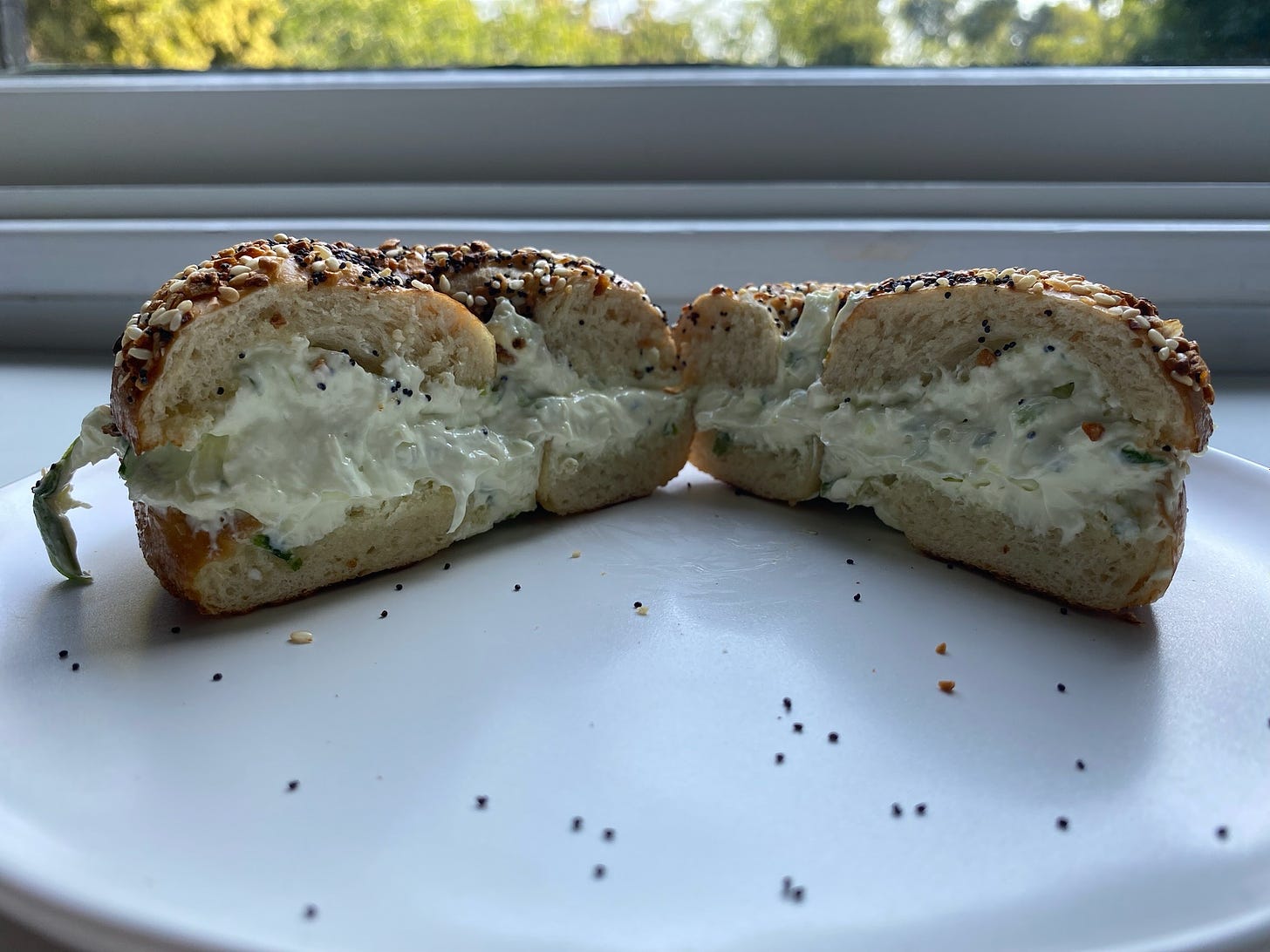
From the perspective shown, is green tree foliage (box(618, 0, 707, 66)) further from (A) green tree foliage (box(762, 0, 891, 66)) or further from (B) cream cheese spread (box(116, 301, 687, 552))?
(B) cream cheese spread (box(116, 301, 687, 552))

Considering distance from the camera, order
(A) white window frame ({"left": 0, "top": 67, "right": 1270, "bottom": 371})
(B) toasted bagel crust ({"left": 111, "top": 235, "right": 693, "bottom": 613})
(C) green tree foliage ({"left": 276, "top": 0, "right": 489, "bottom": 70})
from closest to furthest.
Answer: (B) toasted bagel crust ({"left": 111, "top": 235, "right": 693, "bottom": 613}) → (A) white window frame ({"left": 0, "top": 67, "right": 1270, "bottom": 371}) → (C) green tree foliage ({"left": 276, "top": 0, "right": 489, "bottom": 70})

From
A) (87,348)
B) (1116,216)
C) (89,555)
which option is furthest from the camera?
(87,348)

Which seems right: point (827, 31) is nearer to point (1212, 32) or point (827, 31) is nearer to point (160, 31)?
point (1212, 32)

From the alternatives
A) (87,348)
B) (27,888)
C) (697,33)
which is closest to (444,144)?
(697,33)

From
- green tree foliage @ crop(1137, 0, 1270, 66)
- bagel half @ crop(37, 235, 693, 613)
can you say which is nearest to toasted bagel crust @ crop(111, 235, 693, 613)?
bagel half @ crop(37, 235, 693, 613)

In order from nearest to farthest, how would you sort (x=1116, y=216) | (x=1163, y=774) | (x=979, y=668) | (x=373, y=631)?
(x=1163, y=774), (x=979, y=668), (x=373, y=631), (x=1116, y=216)

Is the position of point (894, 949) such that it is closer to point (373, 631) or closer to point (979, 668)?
point (979, 668)

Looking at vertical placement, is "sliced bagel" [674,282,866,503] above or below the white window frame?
below
